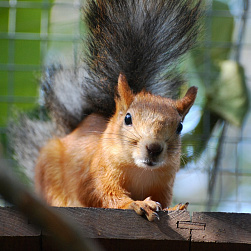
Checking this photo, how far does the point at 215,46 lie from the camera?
7.73ft

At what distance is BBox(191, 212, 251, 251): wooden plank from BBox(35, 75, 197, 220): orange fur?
25 cm

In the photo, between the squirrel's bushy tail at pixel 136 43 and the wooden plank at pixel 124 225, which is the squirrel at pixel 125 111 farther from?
the wooden plank at pixel 124 225

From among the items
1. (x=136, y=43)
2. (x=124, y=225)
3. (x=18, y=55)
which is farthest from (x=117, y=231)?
(x=18, y=55)

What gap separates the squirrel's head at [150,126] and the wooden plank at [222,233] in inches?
9.6

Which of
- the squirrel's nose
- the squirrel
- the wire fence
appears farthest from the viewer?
the wire fence

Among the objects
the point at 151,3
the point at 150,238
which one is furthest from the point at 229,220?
the point at 151,3

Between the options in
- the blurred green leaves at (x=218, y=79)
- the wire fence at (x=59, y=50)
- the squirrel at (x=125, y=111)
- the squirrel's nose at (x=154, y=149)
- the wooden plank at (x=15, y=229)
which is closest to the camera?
the wooden plank at (x=15, y=229)

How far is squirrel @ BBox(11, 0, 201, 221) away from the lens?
129 centimetres

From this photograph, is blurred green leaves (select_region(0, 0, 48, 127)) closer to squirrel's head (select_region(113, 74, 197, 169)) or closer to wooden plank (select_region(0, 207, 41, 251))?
squirrel's head (select_region(113, 74, 197, 169))

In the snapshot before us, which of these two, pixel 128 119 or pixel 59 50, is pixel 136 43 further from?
pixel 59 50

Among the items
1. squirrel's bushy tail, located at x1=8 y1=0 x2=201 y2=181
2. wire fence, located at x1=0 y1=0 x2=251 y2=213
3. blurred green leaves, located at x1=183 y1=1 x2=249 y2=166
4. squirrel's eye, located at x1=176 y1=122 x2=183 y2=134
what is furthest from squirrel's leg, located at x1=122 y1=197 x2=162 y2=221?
wire fence, located at x1=0 y1=0 x2=251 y2=213

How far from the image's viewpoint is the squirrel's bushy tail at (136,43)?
4.89 ft

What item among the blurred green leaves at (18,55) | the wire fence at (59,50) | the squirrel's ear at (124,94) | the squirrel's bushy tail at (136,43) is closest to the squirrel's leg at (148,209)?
the squirrel's ear at (124,94)

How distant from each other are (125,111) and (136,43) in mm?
271
